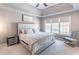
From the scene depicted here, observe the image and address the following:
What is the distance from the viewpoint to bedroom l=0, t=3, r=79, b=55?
1.54 meters

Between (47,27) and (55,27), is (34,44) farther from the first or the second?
(55,27)

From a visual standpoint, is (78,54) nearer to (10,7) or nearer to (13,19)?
(13,19)

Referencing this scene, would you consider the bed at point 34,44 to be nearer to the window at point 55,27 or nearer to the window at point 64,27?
the window at point 55,27

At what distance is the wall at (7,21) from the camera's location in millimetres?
1494

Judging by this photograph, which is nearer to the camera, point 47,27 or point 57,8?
point 57,8

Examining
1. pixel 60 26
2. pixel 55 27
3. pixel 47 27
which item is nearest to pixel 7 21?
pixel 47 27

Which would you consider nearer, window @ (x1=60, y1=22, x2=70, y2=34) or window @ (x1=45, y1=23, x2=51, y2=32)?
window @ (x1=60, y1=22, x2=70, y2=34)

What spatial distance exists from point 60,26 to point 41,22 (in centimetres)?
56

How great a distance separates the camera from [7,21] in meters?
1.57

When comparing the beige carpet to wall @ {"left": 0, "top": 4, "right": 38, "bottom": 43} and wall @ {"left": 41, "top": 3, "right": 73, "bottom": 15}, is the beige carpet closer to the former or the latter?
wall @ {"left": 0, "top": 4, "right": 38, "bottom": 43}

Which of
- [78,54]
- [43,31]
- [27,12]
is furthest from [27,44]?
[78,54]

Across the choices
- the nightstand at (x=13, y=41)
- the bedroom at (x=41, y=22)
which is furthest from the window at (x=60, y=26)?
the nightstand at (x=13, y=41)

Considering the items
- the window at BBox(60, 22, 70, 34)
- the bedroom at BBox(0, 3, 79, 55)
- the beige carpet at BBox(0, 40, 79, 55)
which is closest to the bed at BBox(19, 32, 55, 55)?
the bedroom at BBox(0, 3, 79, 55)

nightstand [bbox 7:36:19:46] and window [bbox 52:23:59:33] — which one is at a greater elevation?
window [bbox 52:23:59:33]
